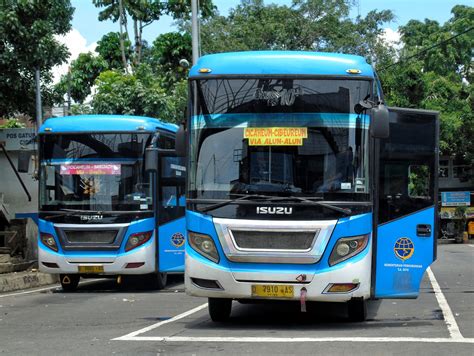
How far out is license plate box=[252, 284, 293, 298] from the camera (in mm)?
7930

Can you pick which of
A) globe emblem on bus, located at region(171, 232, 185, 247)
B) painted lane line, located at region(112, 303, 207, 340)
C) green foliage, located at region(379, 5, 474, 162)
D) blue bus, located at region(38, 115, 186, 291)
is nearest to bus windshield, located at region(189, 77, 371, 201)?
painted lane line, located at region(112, 303, 207, 340)

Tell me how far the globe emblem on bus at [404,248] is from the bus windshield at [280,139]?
96 centimetres

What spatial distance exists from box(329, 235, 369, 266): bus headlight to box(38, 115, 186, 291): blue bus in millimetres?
5637

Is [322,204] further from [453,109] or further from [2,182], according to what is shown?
[453,109]

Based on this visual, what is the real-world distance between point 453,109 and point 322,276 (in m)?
34.1

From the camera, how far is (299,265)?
7.94 m

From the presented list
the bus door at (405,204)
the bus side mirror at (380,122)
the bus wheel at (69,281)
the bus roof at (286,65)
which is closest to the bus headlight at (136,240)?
the bus wheel at (69,281)

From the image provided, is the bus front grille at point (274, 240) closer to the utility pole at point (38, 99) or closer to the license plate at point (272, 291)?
the license plate at point (272, 291)

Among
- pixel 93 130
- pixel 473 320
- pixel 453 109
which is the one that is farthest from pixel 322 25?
pixel 473 320

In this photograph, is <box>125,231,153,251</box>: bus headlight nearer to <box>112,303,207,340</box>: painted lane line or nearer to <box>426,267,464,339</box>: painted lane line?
<box>112,303,207,340</box>: painted lane line

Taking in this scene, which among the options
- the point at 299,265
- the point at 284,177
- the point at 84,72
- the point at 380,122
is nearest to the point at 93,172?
the point at 284,177

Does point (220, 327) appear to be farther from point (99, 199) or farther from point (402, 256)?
point (99, 199)

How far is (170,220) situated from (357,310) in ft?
19.0

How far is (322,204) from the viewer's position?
7922 mm
